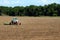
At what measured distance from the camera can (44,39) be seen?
17.0 meters

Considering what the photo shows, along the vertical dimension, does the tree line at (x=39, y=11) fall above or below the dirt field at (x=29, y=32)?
below

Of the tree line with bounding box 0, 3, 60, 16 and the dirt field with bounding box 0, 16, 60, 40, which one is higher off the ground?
the dirt field with bounding box 0, 16, 60, 40

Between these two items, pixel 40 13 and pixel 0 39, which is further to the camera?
pixel 40 13

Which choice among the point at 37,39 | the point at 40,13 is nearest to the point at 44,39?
the point at 37,39

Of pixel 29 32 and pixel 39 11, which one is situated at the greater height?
pixel 29 32

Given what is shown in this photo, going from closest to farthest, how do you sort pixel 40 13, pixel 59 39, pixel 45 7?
pixel 59 39, pixel 40 13, pixel 45 7

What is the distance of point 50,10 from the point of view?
132m

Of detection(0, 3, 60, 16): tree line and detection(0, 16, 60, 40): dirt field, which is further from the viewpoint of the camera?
detection(0, 3, 60, 16): tree line

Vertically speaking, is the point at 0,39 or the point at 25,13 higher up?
the point at 0,39

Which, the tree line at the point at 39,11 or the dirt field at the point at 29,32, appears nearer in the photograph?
the dirt field at the point at 29,32

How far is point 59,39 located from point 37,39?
55.8 inches

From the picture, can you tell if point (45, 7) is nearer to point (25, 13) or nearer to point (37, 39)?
point (25, 13)

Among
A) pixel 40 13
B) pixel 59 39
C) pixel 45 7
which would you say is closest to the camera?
pixel 59 39

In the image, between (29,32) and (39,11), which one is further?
(39,11)
